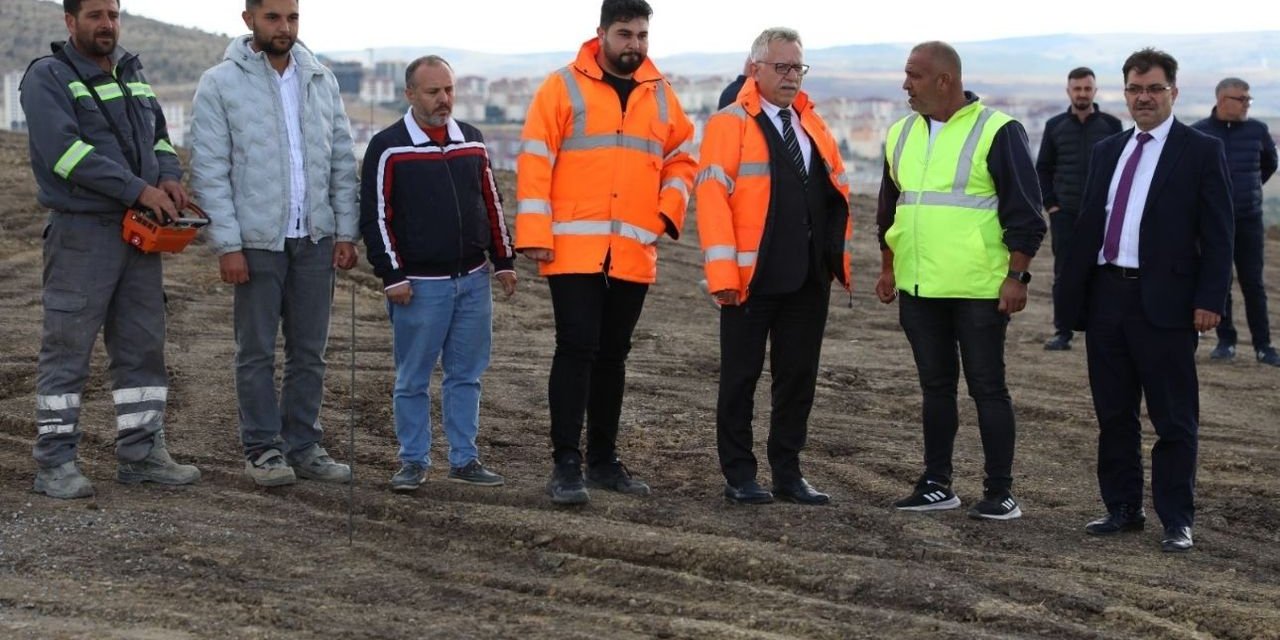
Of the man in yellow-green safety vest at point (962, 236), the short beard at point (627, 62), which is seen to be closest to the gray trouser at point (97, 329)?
the short beard at point (627, 62)

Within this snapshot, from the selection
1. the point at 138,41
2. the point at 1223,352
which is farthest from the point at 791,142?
the point at 138,41

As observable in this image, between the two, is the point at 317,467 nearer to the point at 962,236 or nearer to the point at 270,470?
the point at 270,470

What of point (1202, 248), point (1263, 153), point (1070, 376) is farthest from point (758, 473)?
point (1263, 153)

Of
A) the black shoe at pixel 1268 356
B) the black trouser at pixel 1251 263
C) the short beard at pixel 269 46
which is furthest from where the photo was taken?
the black shoe at pixel 1268 356

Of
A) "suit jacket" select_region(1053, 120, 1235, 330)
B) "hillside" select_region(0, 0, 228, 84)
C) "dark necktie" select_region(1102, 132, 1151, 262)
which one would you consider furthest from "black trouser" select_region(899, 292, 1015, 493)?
"hillside" select_region(0, 0, 228, 84)

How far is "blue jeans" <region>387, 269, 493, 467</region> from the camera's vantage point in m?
7.15

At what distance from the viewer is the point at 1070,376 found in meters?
12.1

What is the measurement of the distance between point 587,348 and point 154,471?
2.03 m

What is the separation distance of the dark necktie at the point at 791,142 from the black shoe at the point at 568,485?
162cm

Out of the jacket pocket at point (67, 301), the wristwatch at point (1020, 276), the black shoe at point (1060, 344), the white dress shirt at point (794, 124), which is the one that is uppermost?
the white dress shirt at point (794, 124)

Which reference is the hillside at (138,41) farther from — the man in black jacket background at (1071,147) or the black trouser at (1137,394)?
the black trouser at (1137,394)

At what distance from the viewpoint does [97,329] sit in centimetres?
693

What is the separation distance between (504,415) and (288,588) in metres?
3.78

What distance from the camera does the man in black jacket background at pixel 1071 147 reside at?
12109 mm
